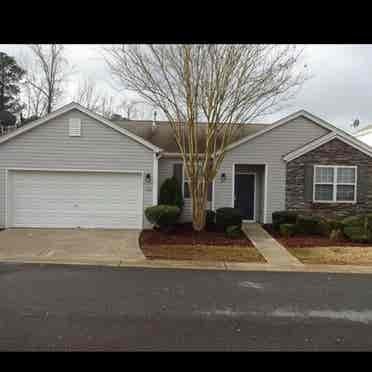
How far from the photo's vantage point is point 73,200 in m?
11.6

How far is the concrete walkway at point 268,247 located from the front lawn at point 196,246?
0.24 m

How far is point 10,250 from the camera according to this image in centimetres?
816

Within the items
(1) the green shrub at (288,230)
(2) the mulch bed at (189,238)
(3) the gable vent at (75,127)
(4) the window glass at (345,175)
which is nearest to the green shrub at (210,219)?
(2) the mulch bed at (189,238)

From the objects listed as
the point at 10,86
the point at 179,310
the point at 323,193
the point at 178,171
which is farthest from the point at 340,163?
the point at 10,86

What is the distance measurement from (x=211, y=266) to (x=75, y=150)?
7433mm

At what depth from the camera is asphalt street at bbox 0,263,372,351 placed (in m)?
3.64

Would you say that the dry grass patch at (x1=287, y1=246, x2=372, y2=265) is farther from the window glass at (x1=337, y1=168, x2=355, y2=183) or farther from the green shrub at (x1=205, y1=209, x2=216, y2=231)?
the window glass at (x1=337, y1=168, x2=355, y2=183)

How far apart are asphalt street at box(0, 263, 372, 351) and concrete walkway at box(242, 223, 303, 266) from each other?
1.06 meters

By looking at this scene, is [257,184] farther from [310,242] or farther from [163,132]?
[163,132]

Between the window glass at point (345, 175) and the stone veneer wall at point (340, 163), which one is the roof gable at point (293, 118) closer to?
the stone veneer wall at point (340, 163)

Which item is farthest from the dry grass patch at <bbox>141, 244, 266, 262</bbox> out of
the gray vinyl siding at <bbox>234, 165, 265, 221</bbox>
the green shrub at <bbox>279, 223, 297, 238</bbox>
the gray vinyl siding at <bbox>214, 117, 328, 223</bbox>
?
the gray vinyl siding at <bbox>234, 165, 265, 221</bbox>

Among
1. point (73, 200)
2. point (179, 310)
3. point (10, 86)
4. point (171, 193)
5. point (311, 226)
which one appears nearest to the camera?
point (179, 310)
